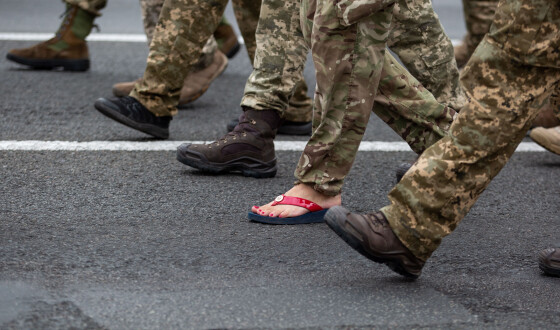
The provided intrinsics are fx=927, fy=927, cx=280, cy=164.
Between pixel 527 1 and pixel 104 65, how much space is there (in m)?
4.28

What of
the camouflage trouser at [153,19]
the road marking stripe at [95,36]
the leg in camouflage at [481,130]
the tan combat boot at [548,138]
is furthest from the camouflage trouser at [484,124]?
the road marking stripe at [95,36]

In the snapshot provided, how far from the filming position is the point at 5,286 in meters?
2.31

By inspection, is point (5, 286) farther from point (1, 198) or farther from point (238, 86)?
point (238, 86)

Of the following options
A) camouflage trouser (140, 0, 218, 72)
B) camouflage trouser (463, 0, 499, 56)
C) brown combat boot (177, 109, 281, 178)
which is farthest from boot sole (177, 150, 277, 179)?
camouflage trouser (463, 0, 499, 56)

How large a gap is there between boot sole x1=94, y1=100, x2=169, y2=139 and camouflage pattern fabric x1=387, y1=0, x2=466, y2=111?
3.74 ft

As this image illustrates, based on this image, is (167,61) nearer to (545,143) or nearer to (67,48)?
(545,143)

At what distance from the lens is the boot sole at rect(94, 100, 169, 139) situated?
3.81 m

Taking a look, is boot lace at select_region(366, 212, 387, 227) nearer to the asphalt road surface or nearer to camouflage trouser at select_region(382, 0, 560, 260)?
camouflage trouser at select_region(382, 0, 560, 260)

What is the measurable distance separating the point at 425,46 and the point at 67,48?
9.95 feet

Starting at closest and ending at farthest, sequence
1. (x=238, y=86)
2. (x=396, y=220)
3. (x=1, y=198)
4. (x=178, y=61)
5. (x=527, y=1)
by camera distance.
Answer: (x=527, y=1)
(x=396, y=220)
(x=1, y=198)
(x=178, y=61)
(x=238, y=86)

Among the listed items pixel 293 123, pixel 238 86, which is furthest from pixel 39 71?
pixel 293 123

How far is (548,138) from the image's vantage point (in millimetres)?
3896

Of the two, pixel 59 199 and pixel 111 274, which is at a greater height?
pixel 111 274

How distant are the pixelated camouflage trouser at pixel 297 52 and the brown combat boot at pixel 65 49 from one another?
253 centimetres
